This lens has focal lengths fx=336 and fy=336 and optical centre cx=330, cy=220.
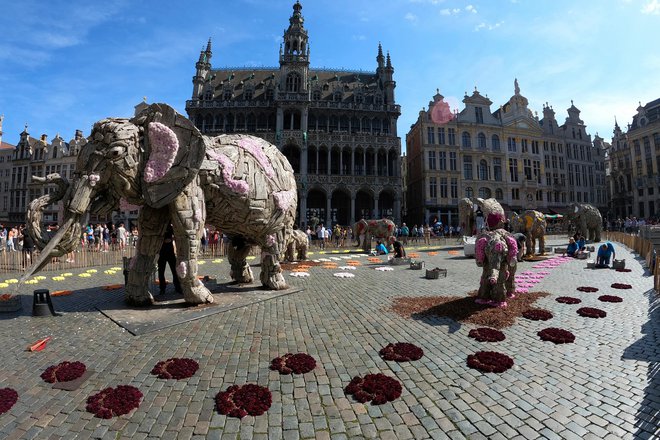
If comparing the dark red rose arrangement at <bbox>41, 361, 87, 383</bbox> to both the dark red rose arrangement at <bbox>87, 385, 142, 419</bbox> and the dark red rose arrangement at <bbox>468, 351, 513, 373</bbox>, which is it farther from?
the dark red rose arrangement at <bbox>468, 351, 513, 373</bbox>

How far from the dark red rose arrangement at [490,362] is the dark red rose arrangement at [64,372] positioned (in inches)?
188

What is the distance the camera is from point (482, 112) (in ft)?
148

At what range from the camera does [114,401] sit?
3.35 meters

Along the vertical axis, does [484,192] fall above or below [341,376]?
above

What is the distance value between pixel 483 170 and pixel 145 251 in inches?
1798

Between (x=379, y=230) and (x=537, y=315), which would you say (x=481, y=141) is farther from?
(x=537, y=315)

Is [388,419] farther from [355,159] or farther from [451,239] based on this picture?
[355,159]

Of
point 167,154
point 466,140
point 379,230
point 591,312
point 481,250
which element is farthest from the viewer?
point 466,140

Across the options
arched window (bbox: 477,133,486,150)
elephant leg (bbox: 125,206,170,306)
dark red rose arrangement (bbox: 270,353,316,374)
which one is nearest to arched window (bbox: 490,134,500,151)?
arched window (bbox: 477,133,486,150)

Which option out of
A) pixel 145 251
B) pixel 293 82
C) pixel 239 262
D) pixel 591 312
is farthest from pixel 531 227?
pixel 293 82

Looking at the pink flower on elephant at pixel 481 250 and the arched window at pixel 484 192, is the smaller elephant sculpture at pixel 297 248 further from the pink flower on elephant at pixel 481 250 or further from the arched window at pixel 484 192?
the arched window at pixel 484 192

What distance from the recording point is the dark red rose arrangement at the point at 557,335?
5141 mm

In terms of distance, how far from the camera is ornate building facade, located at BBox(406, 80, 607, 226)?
43094 mm

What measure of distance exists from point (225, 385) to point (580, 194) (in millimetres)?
60069
